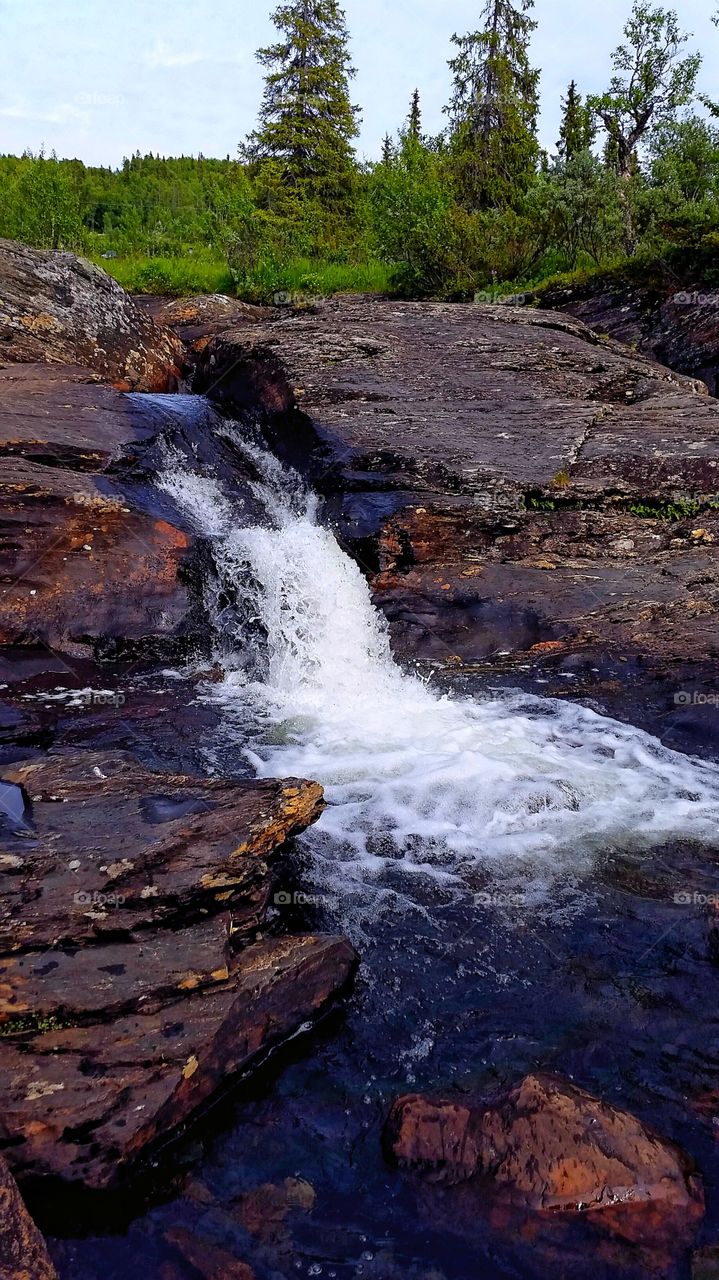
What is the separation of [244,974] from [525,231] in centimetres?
2078

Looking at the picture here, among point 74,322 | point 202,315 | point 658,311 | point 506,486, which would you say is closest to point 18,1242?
point 506,486

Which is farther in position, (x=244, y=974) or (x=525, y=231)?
(x=525, y=231)

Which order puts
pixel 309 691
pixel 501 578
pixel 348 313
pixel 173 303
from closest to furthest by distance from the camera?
pixel 309 691
pixel 501 578
pixel 348 313
pixel 173 303

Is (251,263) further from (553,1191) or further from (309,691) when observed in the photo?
(553,1191)

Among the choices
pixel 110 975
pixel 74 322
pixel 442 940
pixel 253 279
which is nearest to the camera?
pixel 110 975

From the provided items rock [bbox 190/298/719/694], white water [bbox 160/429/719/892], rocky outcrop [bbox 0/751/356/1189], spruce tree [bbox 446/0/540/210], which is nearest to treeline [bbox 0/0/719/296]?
spruce tree [bbox 446/0/540/210]

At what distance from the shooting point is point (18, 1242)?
9.02ft

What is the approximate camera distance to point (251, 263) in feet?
72.2

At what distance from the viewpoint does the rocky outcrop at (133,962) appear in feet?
10.9

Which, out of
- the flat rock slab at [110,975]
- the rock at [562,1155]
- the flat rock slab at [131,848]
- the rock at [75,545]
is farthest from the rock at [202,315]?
the rock at [562,1155]

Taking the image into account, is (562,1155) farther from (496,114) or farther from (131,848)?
(496,114)

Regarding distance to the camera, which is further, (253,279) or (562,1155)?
(253,279)

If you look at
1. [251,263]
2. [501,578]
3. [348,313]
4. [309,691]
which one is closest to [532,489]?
[501,578]

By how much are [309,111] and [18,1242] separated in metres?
38.5
